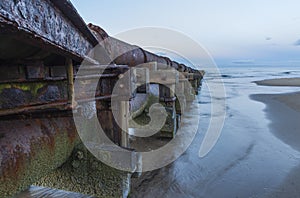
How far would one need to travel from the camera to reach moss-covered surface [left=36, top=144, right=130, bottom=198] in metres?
1.74

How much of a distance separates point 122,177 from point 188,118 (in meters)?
6.06

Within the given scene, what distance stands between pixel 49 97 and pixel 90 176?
783 mm

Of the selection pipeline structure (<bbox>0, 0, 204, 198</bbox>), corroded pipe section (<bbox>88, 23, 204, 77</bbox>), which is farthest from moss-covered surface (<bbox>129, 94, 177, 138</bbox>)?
pipeline structure (<bbox>0, 0, 204, 198</bbox>)

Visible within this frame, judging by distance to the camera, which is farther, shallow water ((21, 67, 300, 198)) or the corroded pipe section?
shallow water ((21, 67, 300, 198))

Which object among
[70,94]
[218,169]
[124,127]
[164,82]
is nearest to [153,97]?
[164,82]

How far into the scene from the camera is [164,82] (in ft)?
16.0

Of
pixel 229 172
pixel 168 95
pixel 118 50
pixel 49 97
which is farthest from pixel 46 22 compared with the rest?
pixel 168 95

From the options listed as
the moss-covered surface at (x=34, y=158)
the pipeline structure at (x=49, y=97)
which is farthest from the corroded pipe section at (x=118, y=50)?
the moss-covered surface at (x=34, y=158)

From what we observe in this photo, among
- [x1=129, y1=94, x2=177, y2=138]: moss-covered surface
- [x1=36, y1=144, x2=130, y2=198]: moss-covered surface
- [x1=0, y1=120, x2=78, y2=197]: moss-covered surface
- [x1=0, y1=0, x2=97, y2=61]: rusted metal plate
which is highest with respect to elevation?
[x1=0, y1=0, x2=97, y2=61]: rusted metal plate

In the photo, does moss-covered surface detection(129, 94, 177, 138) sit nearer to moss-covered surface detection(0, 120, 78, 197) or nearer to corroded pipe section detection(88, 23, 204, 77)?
corroded pipe section detection(88, 23, 204, 77)

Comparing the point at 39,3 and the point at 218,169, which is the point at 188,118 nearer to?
the point at 218,169

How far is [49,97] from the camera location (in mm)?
1352

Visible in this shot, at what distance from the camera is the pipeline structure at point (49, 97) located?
29.4 inches

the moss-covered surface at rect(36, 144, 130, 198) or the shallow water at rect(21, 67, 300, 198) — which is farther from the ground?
the moss-covered surface at rect(36, 144, 130, 198)
